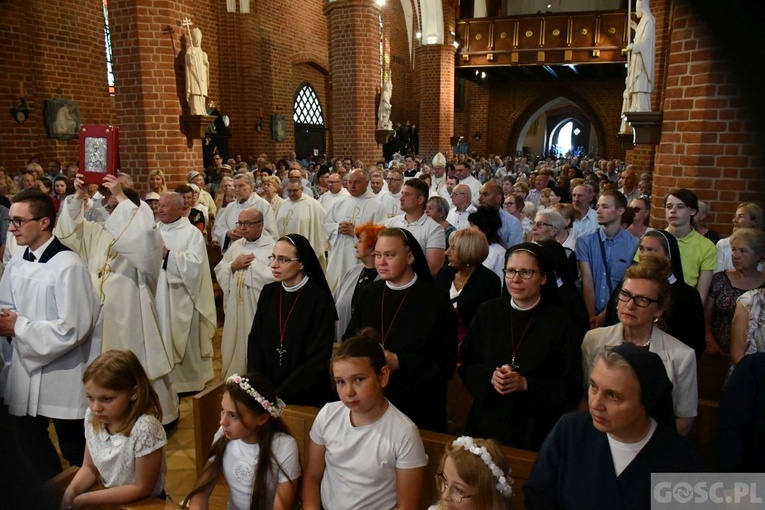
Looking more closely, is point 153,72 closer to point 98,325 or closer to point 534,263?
point 98,325

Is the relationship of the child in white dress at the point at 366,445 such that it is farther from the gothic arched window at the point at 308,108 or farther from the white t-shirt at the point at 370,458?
the gothic arched window at the point at 308,108

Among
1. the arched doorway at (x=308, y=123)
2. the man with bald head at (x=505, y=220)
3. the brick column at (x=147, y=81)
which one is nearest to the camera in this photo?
the man with bald head at (x=505, y=220)

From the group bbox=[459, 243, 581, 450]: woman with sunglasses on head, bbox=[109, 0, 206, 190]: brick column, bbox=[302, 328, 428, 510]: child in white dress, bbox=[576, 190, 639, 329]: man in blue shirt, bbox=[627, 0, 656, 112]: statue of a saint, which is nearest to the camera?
bbox=[302, 328, 428, 510]: child in white dress

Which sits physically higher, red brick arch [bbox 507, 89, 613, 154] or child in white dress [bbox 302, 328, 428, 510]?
red brick arch [bbox 507, 89, 613, 154]

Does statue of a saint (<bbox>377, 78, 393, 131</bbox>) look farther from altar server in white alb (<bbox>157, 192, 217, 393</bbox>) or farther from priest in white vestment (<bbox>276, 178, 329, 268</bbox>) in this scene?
altar server in white alb (<bbox>157, 192, 217, 393</bbox>)

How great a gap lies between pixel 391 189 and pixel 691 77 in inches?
170

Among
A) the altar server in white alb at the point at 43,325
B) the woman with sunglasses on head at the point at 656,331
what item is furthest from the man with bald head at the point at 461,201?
the altar server in white alb at the point at 43,325

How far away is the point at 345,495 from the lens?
8.43 ft

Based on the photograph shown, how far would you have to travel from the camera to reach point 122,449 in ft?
8.67

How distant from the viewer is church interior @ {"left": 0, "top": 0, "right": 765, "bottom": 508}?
4.02 meters

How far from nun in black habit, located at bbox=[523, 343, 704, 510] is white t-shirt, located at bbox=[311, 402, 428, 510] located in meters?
0.57

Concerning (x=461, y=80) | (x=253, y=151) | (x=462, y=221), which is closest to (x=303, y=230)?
(x=462, y=221)

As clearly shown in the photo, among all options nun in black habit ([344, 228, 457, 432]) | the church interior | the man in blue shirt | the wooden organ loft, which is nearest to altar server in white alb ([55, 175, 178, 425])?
the church interior

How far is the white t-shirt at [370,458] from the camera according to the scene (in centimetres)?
251
